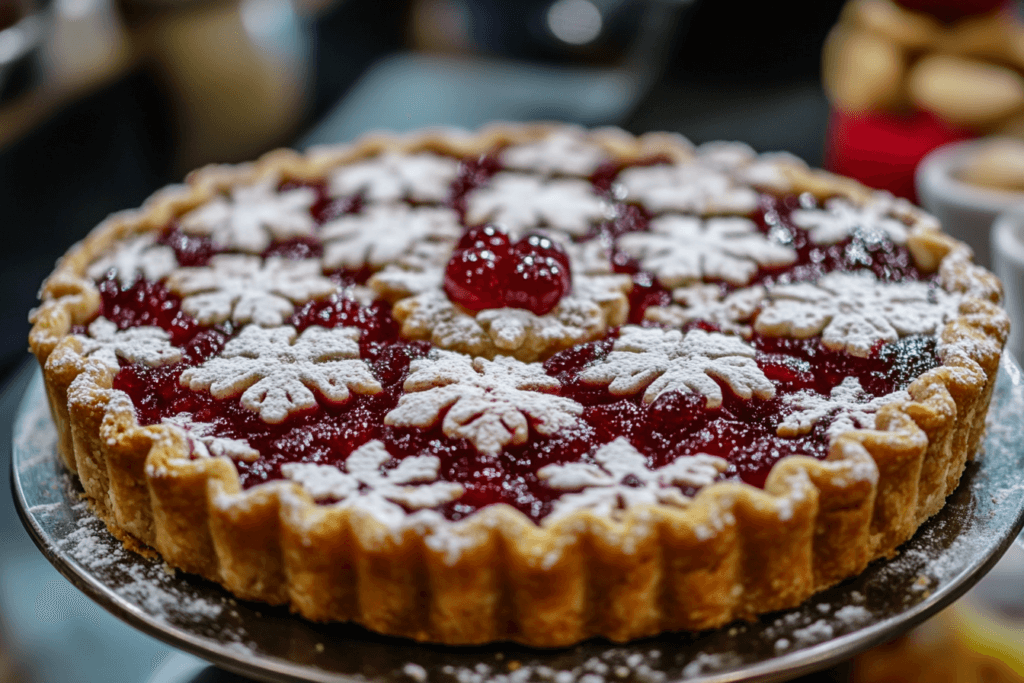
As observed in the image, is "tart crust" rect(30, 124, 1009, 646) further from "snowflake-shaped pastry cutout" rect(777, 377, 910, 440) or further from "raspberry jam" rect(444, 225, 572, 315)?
"raspberry jam" rect(444, 225, 572, 315)

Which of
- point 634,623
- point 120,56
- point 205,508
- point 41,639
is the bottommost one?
point 41,639

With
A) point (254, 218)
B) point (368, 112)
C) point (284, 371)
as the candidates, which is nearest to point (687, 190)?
point (254, 218)

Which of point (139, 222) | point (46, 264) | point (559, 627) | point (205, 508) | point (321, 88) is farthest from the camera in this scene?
point (321, 88)

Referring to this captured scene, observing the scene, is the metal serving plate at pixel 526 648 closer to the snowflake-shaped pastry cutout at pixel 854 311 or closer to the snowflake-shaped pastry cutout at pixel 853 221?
the snowflake-shaped pastry cutout at pixel 854 311

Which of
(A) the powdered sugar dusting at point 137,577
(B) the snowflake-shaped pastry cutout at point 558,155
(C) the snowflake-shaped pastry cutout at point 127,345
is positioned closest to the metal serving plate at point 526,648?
(A) the powdered sugar dusting at point 137,577

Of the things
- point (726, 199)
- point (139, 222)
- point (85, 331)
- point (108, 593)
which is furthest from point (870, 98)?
point (108, 593)

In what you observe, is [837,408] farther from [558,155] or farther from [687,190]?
[558,155]

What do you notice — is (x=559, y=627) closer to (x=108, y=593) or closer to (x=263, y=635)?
(x=263, y=635)
